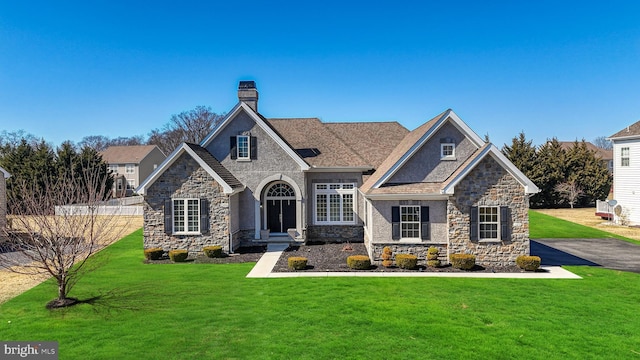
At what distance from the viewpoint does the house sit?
658 inches

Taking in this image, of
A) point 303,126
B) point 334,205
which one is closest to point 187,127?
point 303,126

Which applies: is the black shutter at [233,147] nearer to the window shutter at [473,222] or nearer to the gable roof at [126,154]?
the window shutter at [473,222]

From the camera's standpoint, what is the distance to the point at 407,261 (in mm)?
16672

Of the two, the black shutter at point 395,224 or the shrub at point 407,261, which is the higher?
the black shutter at point 395,224

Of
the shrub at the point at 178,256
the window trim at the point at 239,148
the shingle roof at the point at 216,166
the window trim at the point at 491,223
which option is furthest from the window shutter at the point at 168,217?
the window trim at the point at 491,223

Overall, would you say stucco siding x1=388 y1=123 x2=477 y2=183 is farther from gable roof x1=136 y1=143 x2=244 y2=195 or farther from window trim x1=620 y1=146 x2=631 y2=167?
window trim x1=620 y1=146 x2=631 y2=167

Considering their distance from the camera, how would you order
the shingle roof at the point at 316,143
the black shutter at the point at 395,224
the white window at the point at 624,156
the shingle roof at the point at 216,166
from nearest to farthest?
1. the black shutter at the point at 395,224
2. the shingle roof at the point at 216,166
3. the shingle roof at the point at 316,143
4. the white window at the point at 624,156

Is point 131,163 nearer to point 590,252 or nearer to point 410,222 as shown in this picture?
point 410,222

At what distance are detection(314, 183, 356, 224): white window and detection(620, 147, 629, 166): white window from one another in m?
23.9

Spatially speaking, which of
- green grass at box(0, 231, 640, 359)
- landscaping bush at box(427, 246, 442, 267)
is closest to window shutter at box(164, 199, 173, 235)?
green grass at box(0, 231, 640, 359)

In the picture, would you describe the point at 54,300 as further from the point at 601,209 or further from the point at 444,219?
the point at 601,209

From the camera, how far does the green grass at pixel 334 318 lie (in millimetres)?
9133

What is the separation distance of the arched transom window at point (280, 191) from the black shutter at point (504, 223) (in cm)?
1158

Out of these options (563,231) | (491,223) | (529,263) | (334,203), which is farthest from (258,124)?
(563,231)
